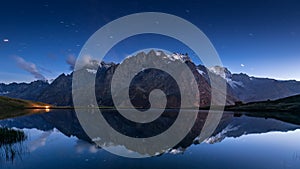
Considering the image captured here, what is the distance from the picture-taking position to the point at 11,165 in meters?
25.4

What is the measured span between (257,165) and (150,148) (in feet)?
51.5

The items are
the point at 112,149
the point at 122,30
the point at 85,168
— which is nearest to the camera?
the point at 85,168

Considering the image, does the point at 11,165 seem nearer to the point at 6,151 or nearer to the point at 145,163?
the point at 6,151

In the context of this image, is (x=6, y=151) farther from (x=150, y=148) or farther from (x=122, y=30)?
(x=122, y=30)

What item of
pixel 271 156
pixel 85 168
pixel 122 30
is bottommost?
pixel 271 156

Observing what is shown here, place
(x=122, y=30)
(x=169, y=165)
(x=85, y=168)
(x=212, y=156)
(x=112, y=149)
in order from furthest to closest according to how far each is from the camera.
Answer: (x=122, y=30), (x=112, y=149), (x=212, y=156), (x=169, y=165), (x=85, y=168)

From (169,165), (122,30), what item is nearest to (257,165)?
(169,165)

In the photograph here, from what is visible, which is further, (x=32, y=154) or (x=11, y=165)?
(x=32, y=154)

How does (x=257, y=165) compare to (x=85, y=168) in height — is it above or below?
below

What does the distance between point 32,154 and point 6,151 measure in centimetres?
346

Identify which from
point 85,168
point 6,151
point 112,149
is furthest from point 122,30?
point 85,168

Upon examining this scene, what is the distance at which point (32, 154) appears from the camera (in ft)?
104

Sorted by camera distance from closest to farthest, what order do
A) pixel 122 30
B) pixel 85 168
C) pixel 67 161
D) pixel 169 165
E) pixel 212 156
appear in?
pixel 85 168 < pixel 169 165 < pixel 67 161 < pixel 212 156 < pixel 122 30

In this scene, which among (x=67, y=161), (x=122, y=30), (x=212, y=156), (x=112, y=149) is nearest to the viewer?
(x=67, y=161)
